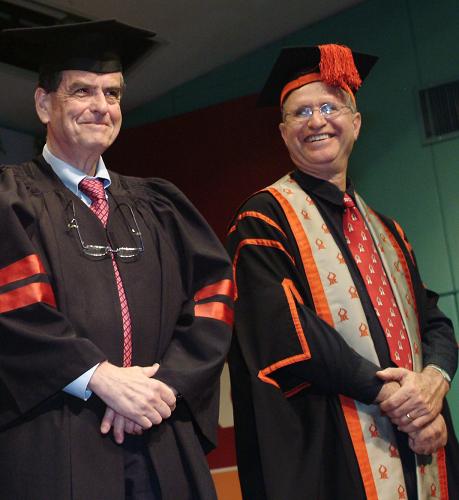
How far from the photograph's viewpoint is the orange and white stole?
8.61 ft

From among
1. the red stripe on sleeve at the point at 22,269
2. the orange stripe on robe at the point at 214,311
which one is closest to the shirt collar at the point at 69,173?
the red stripe on sleeve at the point at 22,269

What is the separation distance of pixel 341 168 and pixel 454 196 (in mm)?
1312

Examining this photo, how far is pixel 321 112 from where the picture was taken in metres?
3.12

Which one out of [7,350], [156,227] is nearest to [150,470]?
[7,350]

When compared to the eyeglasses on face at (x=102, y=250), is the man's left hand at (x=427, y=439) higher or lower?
lower

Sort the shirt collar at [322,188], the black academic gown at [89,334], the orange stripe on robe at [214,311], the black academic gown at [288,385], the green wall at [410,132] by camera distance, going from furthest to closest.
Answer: the green wall at [410,132] → the shirt collar at [322,188] → the black academic gown at [288,385] → the orange stripe on robe at [214,311] → the black academic gown at [89,334]

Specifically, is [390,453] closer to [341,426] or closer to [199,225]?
[341,426]

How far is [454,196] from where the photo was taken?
4.27m

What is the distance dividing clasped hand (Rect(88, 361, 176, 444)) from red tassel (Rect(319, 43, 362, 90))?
1.43m

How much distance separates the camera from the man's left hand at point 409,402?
2.62 metres

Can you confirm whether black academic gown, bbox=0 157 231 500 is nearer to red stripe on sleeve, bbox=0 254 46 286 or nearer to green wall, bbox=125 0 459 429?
red stripe on sleeve, bbox=0 254 46 286

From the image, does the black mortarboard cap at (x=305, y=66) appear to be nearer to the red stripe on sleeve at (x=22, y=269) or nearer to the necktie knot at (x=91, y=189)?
the necktie knot at (x=91, y=189)

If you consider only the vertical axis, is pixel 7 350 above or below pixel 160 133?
below

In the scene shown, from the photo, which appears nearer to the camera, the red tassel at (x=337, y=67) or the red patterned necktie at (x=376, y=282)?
the red patterned necktie at (x=376, y=282)
